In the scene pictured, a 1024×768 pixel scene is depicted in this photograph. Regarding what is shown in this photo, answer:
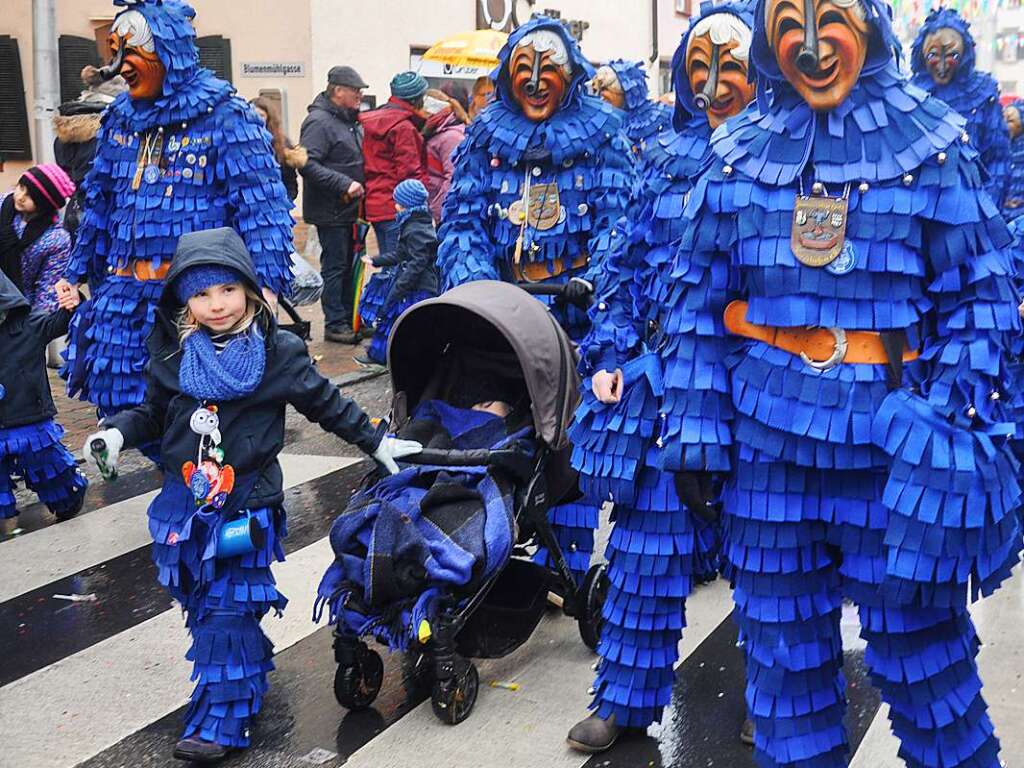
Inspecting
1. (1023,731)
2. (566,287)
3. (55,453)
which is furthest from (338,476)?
(1023,731)

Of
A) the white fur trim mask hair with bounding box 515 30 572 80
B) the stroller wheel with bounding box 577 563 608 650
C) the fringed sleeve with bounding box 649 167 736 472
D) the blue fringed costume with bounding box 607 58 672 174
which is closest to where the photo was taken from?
the fringed sleeve with bounding box 649 167 736 472

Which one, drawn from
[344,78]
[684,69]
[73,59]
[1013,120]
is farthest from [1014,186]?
[73,59]

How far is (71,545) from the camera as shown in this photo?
22.2 feet

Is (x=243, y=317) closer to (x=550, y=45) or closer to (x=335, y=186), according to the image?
(x=550, y=45)

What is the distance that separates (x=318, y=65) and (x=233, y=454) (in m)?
13.4

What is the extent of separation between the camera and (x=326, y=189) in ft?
39.3

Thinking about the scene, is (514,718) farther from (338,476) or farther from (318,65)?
(318,65)

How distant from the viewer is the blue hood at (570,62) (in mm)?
6020

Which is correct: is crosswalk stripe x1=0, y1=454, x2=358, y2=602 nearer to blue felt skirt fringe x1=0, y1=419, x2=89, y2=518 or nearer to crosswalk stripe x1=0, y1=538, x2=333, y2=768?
blue felt skirt fringe x1=0, y1=419, x2=89, y2=518

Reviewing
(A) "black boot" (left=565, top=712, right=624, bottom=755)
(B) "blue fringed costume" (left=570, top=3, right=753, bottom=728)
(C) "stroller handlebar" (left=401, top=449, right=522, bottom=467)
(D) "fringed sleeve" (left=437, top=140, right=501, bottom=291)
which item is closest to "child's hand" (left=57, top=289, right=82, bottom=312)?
(D) "fringed sleeve" (left=437, top=140, right=501, bottom=291)

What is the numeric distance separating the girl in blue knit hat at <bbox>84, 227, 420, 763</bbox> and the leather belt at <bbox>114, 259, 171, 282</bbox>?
2104mm

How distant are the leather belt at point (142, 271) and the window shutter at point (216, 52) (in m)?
10.4

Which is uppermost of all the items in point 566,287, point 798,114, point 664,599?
point 798,114

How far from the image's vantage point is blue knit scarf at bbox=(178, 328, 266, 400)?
4438mm
